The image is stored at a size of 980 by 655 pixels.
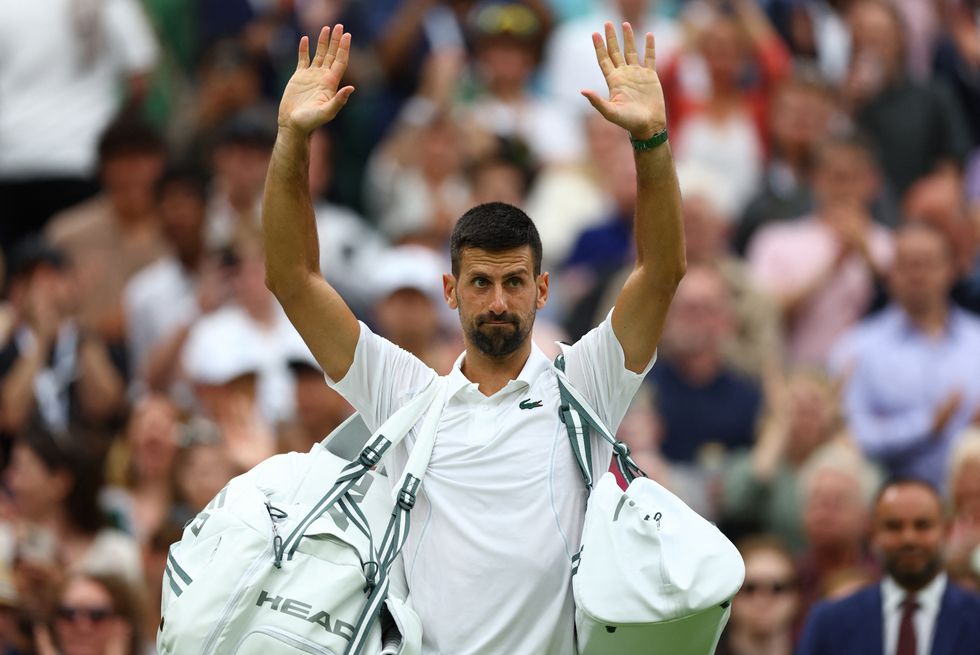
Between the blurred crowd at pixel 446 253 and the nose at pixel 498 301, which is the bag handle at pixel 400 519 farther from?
the blurred crowd at pixel 446 253

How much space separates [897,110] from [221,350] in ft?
15.9

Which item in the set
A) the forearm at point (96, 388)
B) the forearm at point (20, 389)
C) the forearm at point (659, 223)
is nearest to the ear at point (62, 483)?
the forearm at point (20, 389)

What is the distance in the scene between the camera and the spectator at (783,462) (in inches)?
400

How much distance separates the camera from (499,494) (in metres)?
5.98

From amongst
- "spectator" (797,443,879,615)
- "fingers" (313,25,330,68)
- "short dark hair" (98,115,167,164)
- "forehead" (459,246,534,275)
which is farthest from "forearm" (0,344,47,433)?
"forehead" (459,246,534,275)

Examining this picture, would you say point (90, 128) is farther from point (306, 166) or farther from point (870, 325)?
point (306, 166)

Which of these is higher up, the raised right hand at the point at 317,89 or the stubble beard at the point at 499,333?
the raised right hand at the point at 317,89

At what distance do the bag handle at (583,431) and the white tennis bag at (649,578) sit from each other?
153 millimetres

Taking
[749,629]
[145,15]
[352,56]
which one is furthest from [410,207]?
[749,629]

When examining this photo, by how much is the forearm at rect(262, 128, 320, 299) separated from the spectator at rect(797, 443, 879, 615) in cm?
432

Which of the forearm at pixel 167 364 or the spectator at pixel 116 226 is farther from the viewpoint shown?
the spectator at pixel 116 226

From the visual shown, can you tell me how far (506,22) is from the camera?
1389 cm

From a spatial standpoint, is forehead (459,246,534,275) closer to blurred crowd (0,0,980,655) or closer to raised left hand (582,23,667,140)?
raised left hand (582,23,667,140)

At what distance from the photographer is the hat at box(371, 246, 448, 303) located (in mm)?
11055
